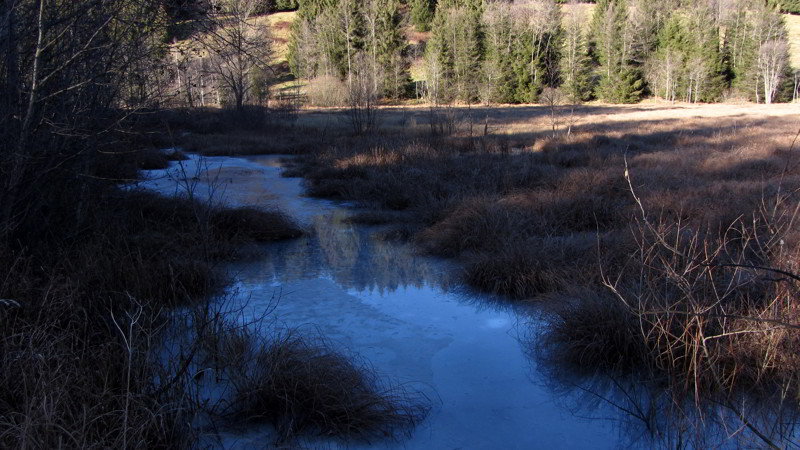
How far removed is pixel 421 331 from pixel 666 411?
219 centimetres

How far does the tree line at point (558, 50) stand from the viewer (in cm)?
4747

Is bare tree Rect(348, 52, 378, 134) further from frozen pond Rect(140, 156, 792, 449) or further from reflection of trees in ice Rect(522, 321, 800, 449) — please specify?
reflection of trees in ice Rect(522, 321, 800, 449)

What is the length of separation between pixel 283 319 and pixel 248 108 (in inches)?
786

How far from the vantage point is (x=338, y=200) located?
11438 mm

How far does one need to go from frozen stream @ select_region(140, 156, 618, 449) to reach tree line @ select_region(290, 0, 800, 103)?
3965 cm

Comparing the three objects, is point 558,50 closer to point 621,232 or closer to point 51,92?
point 621,232

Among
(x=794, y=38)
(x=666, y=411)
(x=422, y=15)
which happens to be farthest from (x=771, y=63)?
(x=666, y=411)

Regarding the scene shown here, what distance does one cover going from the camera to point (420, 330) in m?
5.36

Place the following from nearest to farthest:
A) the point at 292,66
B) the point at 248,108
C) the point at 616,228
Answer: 1. the point at 616,228
2. the point at 248,108
3. the point at 292,66

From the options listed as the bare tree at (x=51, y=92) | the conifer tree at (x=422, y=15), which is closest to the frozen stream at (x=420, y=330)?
the bare tree at (x=51, y=92)

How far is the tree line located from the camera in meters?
47.5

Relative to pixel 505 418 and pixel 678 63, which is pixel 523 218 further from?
pixel 678 63

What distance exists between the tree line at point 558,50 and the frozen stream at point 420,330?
39.6m

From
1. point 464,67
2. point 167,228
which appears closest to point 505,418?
point 167,228
